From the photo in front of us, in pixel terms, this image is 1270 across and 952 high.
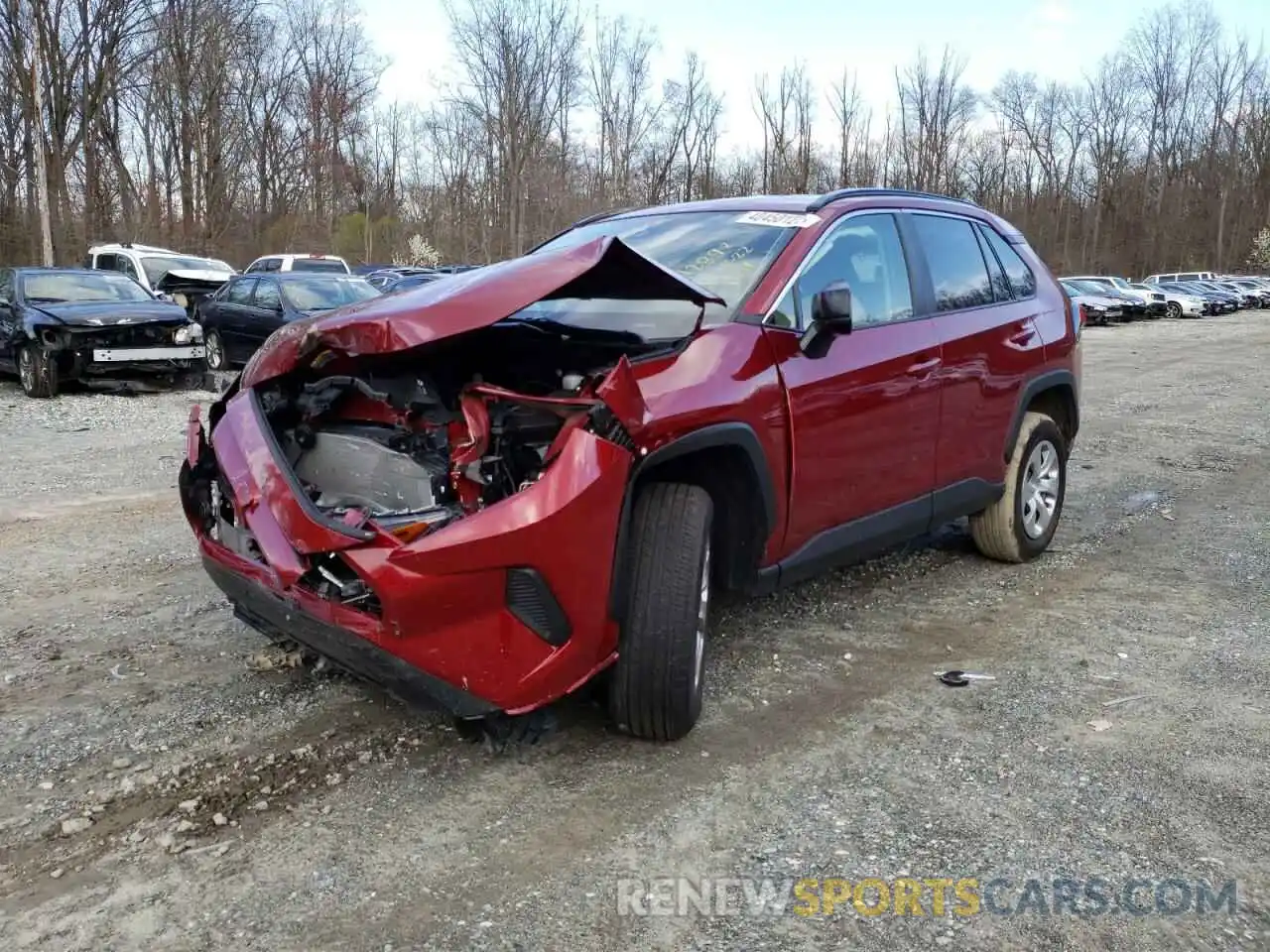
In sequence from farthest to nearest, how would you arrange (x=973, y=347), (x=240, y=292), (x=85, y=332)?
(x=240, y=292) → (x=85, y=332) → (x=973, y=347)

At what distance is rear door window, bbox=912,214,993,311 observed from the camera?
4.68 metres

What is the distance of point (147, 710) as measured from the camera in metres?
3.59

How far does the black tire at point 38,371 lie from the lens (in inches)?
459

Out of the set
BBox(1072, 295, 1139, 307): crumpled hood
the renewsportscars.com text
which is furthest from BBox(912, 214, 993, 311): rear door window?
BBox(1072, 295, 1139, 307): crumpled hood

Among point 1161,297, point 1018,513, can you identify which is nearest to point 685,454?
point 1018,513

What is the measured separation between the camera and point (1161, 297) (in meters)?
39.1

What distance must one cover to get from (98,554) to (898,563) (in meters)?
4.41

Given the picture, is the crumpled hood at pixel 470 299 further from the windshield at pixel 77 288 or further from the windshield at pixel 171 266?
the windshield at pixel 171 266

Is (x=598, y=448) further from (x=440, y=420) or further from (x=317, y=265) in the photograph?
(x=317, y=265)

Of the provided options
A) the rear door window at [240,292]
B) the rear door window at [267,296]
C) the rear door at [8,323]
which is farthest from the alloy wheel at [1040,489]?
the rear door window at [240,292]

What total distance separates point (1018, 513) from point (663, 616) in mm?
2999

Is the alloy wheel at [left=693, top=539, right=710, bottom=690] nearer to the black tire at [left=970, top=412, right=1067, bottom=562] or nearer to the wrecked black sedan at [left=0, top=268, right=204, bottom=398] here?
the black tire at [left=970, top=412, right=1067, bottom=562]

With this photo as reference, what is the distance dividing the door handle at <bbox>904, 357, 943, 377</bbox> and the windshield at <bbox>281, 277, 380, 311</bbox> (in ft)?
35.9

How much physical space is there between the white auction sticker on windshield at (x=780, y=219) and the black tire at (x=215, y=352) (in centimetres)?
1242
